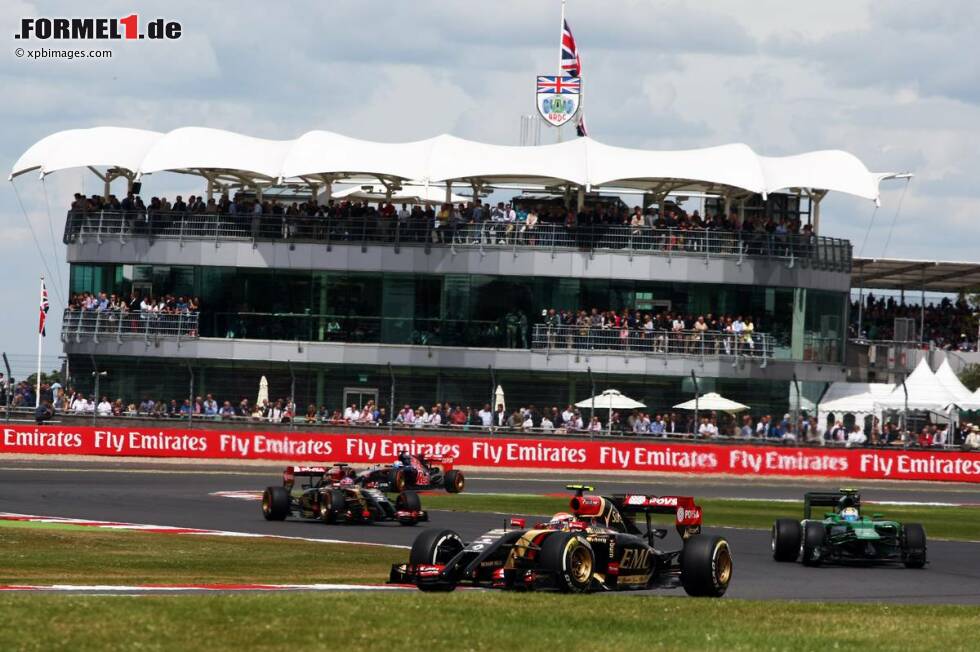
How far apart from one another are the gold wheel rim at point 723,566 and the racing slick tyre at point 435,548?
2.85 m

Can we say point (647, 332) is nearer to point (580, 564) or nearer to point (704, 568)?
point (704, 568)

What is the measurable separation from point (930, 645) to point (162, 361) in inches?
1917

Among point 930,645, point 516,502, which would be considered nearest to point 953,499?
point 516,502

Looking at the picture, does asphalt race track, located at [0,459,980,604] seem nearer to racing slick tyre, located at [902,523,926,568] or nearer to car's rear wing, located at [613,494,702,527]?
racing slick tyre, located at [902,523,926,568]

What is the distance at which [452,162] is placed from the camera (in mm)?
60969

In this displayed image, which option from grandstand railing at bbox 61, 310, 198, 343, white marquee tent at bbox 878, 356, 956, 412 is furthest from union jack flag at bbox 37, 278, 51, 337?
white marquee tent at bbox 878, 356, 956, 412

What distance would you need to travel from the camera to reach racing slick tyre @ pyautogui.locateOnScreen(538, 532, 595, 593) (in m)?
17.0

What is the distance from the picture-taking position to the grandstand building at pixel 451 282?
58.9 metres

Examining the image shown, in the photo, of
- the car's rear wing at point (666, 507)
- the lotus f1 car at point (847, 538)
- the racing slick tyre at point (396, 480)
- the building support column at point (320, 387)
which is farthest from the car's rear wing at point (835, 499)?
the building support column at point (320, 387)

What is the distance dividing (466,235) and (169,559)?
3841 centimetres

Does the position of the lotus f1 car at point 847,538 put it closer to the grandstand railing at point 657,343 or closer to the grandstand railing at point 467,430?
the grandstand railing at point 467,430

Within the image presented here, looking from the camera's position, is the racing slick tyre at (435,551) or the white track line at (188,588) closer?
the racing slick tyre at (435,551)

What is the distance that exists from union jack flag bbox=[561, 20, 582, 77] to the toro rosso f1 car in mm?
49033

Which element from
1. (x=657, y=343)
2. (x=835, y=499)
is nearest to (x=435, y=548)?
(x=835, y=499)
